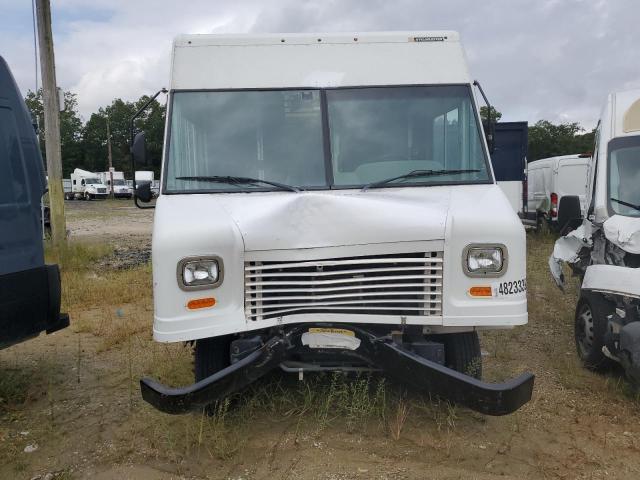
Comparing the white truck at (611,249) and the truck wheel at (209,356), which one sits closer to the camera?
the truck wheel at (209,356)

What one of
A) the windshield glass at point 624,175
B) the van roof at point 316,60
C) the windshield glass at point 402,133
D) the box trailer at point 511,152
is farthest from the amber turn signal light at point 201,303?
the box trailer at point 511,152

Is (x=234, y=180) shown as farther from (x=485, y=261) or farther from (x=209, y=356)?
(x=485, y=261)

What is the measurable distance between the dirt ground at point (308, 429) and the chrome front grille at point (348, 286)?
0.83 meters

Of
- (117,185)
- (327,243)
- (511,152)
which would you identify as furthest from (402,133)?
(117,185)

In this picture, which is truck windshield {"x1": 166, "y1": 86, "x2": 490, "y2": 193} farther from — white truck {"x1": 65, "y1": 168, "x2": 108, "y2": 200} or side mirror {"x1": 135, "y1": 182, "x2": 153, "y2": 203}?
white truck {"x1": 65, "y1": 168, "x2": 108, "y2": 200}

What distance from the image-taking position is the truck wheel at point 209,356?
4.33 meters

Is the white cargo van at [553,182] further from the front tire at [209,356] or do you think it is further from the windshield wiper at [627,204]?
the front tire at [209,356]

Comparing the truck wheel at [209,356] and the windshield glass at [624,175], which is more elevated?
the windshield glass at [624,175]

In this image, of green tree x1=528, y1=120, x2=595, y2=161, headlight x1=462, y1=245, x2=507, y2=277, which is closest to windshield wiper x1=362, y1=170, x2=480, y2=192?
headlight x1=462, y1=245, x2=507, y2=277

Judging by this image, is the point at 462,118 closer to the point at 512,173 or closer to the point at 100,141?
the point at 512,173

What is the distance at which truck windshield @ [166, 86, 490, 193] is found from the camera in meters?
4.66

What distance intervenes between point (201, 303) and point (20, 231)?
5.96 feet

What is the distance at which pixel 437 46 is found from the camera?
5.01 meters

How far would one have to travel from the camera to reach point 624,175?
18.1ft
